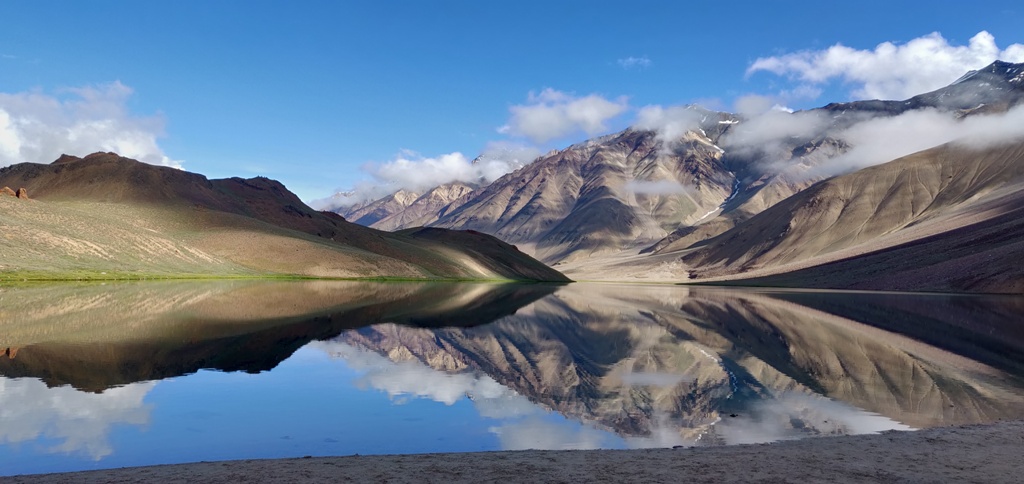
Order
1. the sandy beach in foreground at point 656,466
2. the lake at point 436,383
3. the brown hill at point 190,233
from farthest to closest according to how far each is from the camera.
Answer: the brown hill at point 190,233 < the lake at point 436,383 < the sandy beach in foreground at point 656,466

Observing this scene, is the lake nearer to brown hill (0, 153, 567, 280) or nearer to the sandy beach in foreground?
the sandy beach in foreground

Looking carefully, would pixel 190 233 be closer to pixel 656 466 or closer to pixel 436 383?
pixel 436 383

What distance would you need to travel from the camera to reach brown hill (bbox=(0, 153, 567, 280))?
95.4 metres

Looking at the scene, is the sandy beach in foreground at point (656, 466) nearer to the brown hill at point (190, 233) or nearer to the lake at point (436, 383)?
the lake at point (436, 383)

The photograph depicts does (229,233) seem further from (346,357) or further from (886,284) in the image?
(886,284)

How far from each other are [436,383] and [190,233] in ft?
413

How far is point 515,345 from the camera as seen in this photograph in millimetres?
37531

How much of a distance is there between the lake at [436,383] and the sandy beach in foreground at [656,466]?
1.89m

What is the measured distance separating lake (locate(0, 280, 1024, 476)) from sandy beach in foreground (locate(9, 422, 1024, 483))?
6.20 ft

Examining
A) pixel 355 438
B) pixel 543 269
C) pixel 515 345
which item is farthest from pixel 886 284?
pixel 355 438

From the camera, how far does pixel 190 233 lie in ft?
434

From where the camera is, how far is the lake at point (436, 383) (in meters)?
16.3

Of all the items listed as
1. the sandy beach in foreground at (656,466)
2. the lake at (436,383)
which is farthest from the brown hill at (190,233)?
the sandy beach in foreground at (656,466)

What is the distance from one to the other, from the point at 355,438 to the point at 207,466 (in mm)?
4338
